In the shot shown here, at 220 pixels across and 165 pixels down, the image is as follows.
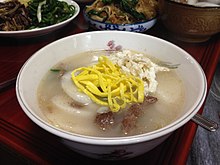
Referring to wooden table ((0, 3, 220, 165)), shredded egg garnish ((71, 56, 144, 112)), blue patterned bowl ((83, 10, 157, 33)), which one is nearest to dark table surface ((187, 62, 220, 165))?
wooden table ((0, 3, 220, 165))

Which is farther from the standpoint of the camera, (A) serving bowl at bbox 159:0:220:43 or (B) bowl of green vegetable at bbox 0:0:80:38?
(B) bowl of green vegetable at bbox 0:0:80:38

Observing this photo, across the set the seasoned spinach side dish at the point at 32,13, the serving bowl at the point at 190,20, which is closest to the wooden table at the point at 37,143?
the serving bowl at the point at 190,20

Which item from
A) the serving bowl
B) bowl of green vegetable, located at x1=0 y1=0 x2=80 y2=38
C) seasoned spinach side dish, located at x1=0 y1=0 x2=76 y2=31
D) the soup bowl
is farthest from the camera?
seasoned spinach side dish, located at x1=0 y1=0 x2=76 y2=31

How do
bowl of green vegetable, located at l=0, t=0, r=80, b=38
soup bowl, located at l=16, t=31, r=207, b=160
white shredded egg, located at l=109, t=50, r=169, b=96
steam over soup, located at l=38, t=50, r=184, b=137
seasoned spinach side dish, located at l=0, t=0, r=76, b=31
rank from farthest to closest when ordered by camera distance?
1. seasoned spinach side dish, located at l=0, t=0, r=76, b=31
2. bowl of green vegetable, located at l=0, t=0, r=80, b=38
3. white shredded egg, located at l=109, t=50, r=169, b=96
4. steam over soup, located at l=38, t=50, r=184, b=137
5. soup bowl, located at l=16, t=31, r=207, b=160

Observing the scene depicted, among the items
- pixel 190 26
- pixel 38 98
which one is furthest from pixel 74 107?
pixel 190 26

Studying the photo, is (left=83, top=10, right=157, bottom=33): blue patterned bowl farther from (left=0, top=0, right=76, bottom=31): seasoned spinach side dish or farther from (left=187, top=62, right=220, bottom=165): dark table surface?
(left=187, top=62, right=220, bottom=165): dark table surface

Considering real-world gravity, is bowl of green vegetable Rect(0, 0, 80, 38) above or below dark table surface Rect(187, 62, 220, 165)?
above

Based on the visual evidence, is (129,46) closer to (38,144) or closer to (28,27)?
(38,144)
